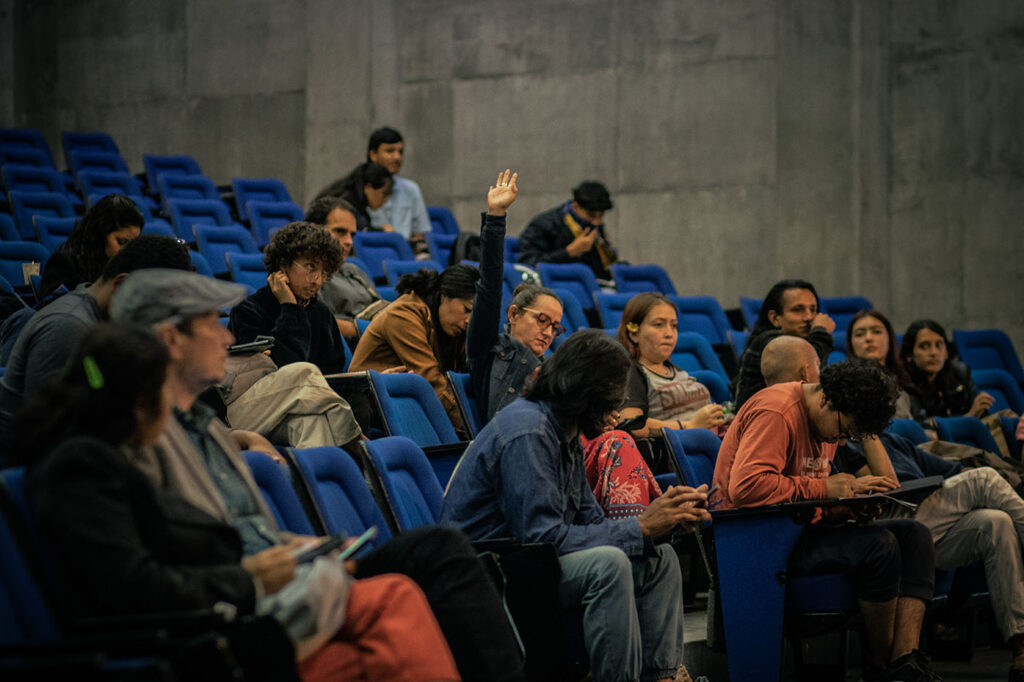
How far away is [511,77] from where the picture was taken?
779 centimetres

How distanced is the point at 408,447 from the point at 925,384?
311 cm

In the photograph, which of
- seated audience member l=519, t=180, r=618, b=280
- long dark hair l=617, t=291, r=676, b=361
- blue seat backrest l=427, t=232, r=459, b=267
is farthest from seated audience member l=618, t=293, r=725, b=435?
blue seat backrest l=427, t=232, r=459, b=267

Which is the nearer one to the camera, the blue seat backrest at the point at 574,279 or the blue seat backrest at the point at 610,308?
the blue seat backrest at the point at 610,308

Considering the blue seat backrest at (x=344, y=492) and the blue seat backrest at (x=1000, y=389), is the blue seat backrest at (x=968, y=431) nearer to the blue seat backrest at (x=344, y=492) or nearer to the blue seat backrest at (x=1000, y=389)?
the blue seat backrest at (x=1000, y=389)

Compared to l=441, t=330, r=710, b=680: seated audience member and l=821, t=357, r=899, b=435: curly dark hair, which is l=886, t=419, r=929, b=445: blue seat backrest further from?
l=441, t=330, r=710, b=680: seated audience member

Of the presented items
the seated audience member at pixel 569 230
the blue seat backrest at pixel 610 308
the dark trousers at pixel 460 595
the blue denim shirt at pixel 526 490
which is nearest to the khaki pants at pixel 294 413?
the blue denim shirt at pixel 526 490

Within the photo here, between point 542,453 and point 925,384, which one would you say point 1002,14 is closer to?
point 925,384

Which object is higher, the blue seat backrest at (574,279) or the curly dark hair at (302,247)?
the curly dark hair at (302,247)

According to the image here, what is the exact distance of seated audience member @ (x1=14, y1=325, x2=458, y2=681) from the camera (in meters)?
1.49

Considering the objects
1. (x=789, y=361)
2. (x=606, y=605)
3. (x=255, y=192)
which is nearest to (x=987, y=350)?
(x=789, y=361)

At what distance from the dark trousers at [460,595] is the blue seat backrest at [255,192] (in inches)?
196

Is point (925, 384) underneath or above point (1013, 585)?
above

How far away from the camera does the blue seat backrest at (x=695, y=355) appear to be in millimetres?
4977

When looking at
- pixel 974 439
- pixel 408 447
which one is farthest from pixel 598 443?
pixel 974 439
